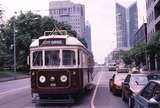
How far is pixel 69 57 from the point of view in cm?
2014

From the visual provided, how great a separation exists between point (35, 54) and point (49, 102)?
2.39 meters

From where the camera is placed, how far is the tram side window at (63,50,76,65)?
20000mm

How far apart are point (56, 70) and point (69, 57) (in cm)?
92

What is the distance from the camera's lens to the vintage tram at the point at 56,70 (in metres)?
19.7

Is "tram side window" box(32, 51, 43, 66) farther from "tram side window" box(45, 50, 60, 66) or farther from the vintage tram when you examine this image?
"tram side window" box(45, 50, 60, 66)

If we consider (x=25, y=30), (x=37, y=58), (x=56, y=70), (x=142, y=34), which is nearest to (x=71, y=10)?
(x=25, y=30)

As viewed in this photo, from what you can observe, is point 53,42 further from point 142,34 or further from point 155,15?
point 142,34

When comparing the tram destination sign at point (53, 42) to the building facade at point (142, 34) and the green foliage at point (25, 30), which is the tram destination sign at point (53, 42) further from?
the building facade at point (142, 34)

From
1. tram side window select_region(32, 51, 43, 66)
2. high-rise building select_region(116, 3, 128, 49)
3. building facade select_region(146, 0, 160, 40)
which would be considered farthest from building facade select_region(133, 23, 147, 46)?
tram side window select_region(32, 51, 43, 66)

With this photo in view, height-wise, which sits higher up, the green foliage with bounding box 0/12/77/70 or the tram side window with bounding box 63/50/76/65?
the green foliage with bounding box 0/12/77/70

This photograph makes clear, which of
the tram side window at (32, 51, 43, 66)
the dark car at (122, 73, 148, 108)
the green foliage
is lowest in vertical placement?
the dark car at (122, 73, 148, 108)

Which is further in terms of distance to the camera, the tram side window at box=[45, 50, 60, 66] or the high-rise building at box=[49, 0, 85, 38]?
the high-rise building at box=[49, 0, 85, 38]

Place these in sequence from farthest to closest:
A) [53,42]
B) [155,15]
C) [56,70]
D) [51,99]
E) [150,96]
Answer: [155,15] < [53,42] < [51,99] < [56,70] < [150,96]

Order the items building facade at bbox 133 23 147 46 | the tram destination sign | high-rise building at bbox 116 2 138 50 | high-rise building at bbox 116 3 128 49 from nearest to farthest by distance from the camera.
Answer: the tram destination sign → building facade at bbox 133 23 147 46 → high-rise building at bbox 116 3 128 49 → high-rise building at bbox 116 2 138 50
